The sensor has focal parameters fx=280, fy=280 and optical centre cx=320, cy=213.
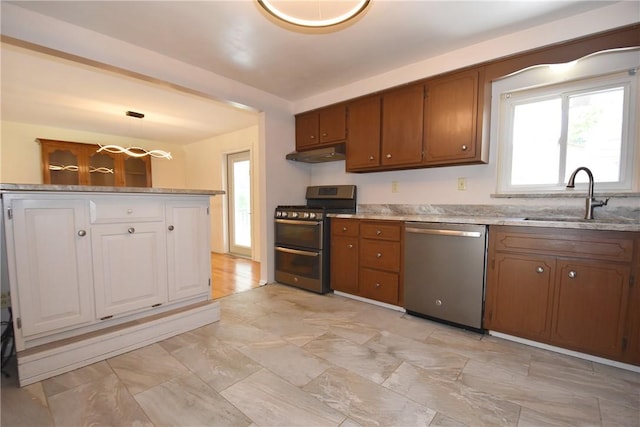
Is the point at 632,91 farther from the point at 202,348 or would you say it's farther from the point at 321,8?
the point at 202,348

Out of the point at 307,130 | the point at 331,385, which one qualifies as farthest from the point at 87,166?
the point at 331,385

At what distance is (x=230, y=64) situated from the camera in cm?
272

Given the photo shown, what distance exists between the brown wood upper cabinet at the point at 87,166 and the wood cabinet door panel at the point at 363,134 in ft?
15.0

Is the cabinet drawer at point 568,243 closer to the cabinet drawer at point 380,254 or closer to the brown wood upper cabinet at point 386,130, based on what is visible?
the cabinet drawer at point 380,254

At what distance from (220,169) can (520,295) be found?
16.3 feet

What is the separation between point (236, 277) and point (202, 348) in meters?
1.90

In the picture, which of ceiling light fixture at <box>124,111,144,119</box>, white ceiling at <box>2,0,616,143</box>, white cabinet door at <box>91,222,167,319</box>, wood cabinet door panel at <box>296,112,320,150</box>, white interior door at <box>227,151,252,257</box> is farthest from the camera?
white interior door at <box>227,151,252,257</box>

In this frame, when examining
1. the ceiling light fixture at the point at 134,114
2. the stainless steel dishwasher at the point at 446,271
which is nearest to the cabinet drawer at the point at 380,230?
the stainless steel dishwasher at the point at 446,271

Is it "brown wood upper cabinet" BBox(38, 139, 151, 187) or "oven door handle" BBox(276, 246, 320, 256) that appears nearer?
"oven door handle" BBox(276, 246, 320, 256)

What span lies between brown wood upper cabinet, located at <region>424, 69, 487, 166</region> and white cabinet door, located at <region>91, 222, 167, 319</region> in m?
2.44

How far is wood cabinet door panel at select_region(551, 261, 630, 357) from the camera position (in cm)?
172

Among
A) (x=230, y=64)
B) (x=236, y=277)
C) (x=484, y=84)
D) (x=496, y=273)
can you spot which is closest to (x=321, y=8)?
(x=230, y=64)

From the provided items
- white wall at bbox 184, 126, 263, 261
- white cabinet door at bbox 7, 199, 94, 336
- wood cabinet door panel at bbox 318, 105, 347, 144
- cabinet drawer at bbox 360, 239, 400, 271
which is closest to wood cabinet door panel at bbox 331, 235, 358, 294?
cabinet drawer at bbox 360, 239, 400, 271

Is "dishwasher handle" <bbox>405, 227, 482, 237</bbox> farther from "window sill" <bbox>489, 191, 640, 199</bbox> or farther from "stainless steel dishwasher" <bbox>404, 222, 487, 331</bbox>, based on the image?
"window sill" <bbox>489, 191, 640, 199</bbox>
